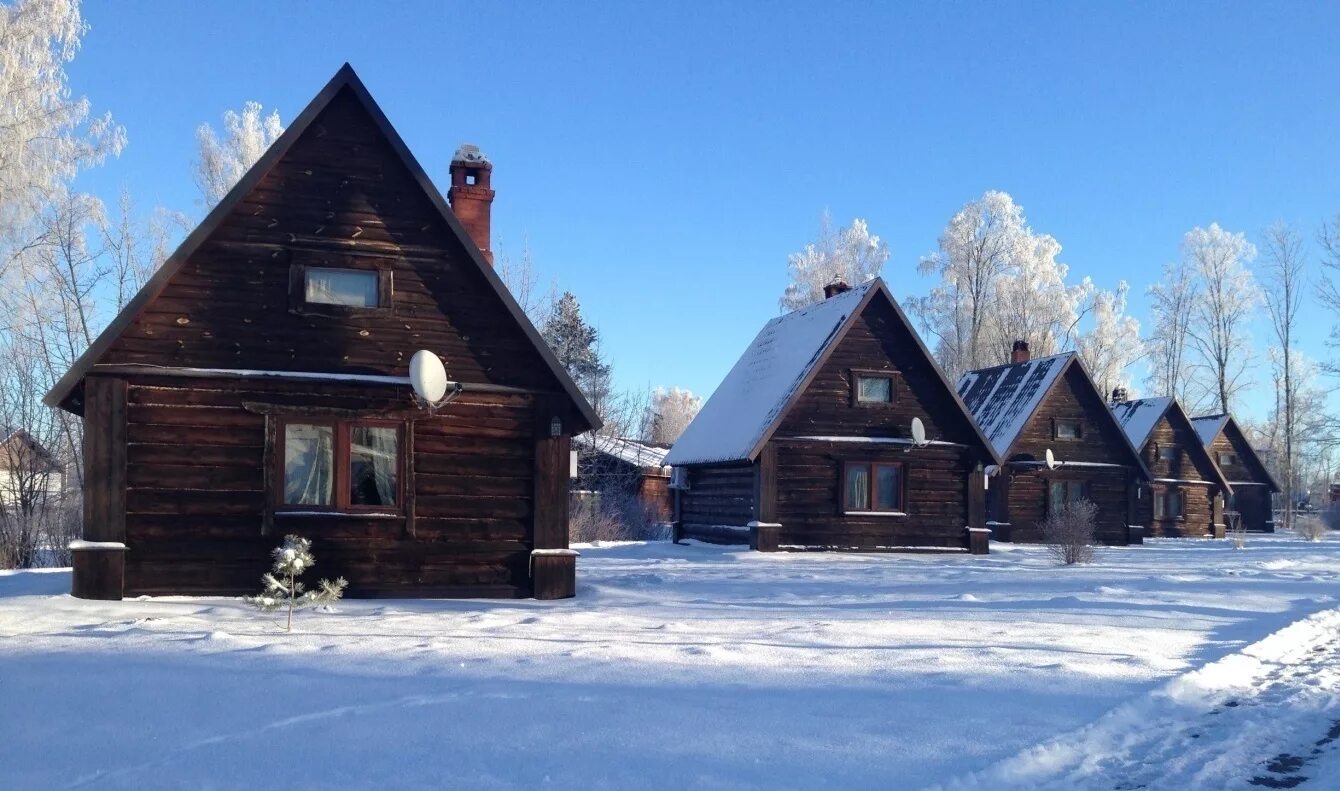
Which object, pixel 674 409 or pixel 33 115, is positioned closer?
pixel 33 115

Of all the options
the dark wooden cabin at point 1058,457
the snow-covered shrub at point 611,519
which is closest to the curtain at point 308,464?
the snow-covered shrub at point 611,519

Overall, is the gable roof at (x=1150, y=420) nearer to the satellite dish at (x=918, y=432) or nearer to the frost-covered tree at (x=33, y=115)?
the satellite dish at (x=918, y=432)

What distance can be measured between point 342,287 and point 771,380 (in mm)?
14833

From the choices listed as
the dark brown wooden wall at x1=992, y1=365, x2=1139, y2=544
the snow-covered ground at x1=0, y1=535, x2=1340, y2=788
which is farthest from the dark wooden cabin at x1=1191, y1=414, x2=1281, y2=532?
the snow-covered ground at x1=0, y1=535, x2=1340, y2=788

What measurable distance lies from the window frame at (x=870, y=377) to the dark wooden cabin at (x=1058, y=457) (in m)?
8.63

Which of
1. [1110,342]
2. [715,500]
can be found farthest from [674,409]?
[715,500]

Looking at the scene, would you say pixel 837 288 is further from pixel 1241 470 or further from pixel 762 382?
pixel 1241 470

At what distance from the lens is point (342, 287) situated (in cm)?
1382

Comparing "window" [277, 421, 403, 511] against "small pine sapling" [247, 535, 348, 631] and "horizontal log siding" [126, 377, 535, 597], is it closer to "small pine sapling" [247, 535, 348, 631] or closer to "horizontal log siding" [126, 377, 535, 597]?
"horizontal log siding" [126, 377, 535, 597]

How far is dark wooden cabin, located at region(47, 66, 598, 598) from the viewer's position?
13000mm

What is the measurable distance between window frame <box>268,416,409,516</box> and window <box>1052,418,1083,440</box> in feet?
84.3

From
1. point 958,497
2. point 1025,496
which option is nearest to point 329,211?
point 958,497

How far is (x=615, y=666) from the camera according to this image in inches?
339

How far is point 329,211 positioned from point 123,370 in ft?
10.4
